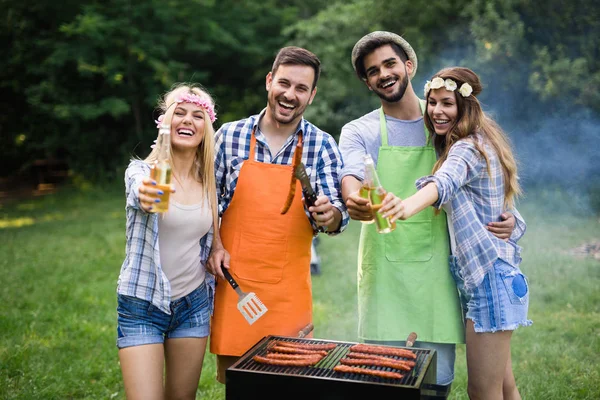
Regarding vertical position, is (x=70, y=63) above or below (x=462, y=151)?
above

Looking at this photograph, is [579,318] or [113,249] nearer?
[579,318]

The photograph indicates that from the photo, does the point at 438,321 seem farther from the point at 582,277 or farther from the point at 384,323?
the point at 582,277

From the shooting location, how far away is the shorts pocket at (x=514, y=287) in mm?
2957

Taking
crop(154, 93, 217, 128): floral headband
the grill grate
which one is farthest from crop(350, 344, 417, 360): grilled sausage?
Answer: crop(154, 93, 217, 128): floral headband

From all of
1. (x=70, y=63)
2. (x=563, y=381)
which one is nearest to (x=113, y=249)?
(x=563, y=381)

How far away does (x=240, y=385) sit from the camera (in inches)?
102

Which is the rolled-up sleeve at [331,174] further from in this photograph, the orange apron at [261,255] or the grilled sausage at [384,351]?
the grilled sausage at [384,351]

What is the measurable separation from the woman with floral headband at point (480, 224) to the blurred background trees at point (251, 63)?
841 cm

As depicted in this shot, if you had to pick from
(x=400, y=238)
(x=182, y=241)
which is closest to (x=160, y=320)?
(x=182, y=241)

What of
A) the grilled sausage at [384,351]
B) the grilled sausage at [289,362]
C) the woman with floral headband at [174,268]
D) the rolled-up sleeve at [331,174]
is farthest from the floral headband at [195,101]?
the grilled sausage at [384,351]

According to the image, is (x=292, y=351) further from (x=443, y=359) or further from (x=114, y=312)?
(x=114, y=312)

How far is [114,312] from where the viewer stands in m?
6.66

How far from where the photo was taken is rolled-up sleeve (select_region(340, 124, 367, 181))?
331cm

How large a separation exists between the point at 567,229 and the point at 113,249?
23.8ft
